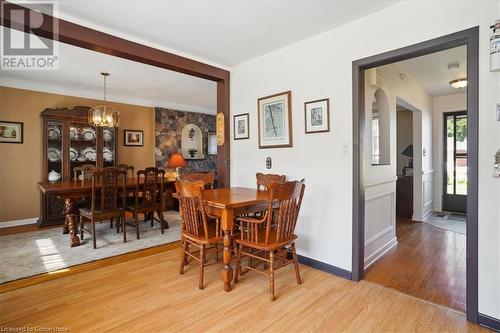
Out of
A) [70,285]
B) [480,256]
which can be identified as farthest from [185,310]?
[480,256]

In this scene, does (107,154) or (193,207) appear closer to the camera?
(193,207)

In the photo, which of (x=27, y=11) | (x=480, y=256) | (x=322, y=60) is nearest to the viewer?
(x=480, y=256)

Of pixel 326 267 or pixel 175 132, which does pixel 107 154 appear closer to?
pixel 175 132

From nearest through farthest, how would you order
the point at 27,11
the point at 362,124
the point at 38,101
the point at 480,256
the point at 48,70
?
the point at 480,256, the point at 27,11, the point at 362,124, the point at 48,70, the point at 38,101

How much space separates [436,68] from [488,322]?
10.5ft

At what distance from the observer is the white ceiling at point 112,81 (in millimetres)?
3484

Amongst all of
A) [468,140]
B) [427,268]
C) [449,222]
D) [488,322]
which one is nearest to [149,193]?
[427,268]

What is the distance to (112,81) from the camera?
14.3 ft

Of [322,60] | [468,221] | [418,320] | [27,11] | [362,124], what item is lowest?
[418,320]

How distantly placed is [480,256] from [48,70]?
17.6 feet

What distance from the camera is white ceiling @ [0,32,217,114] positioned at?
11.4 feet

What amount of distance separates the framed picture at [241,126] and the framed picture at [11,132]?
142 inches

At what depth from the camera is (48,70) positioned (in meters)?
3.87

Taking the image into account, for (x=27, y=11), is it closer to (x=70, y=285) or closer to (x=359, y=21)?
(x=70, y=285)
